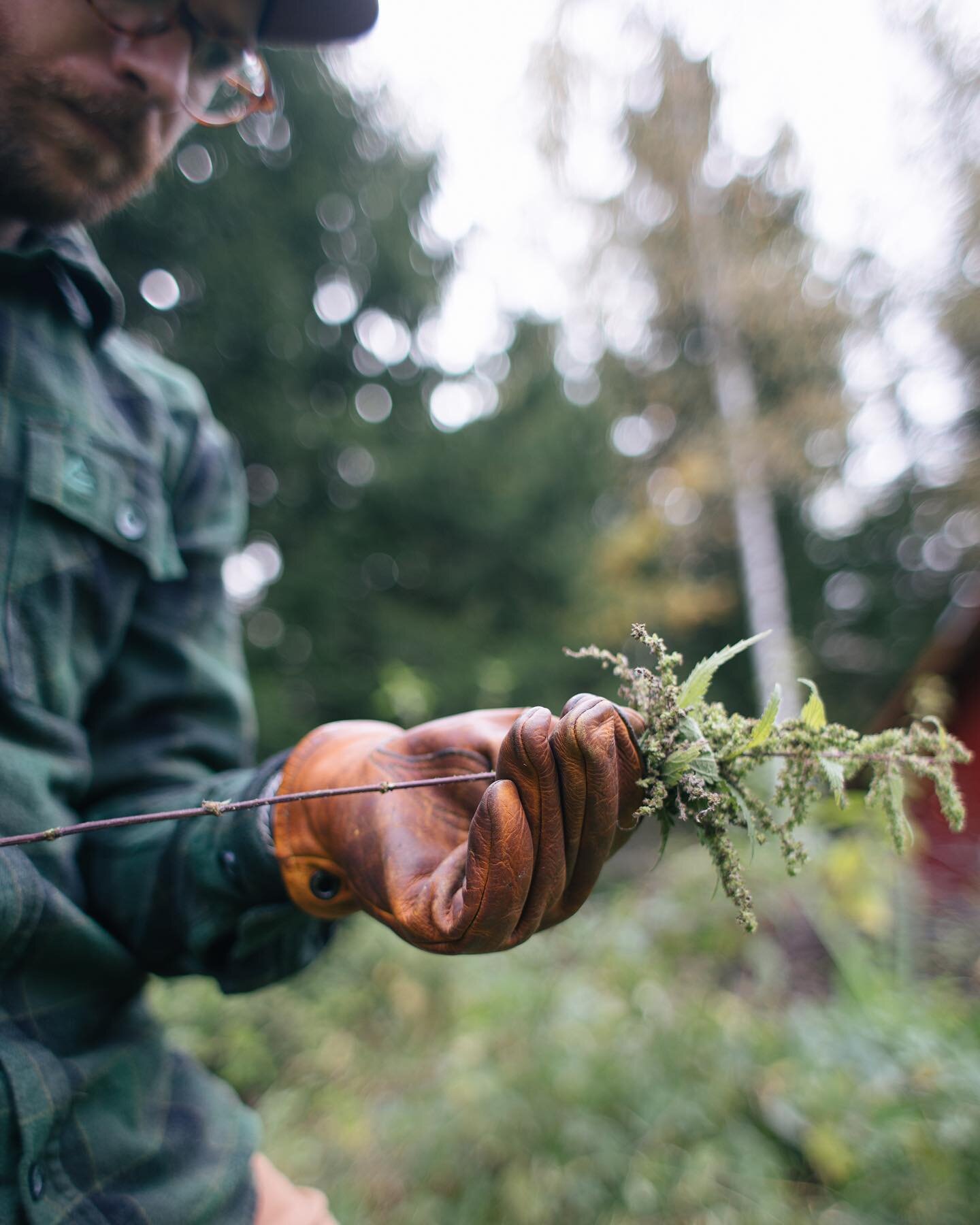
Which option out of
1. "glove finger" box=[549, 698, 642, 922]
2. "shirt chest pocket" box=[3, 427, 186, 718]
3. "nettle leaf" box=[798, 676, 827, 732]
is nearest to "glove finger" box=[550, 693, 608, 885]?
"glove finger" box=[549, 698, 642, 922]

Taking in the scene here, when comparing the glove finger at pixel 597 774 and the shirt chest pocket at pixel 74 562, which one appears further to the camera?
the shirt chest pocket at pixel 74 562

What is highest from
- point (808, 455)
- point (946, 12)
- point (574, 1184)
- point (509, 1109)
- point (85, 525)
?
point (946, 12)

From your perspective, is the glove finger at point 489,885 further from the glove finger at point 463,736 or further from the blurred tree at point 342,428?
the blurred tree at point 342,428

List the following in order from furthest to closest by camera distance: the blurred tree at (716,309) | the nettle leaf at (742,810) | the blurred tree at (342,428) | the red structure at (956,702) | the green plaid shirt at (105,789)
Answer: the blurred tree at (716,309)
the blurred tree at (342,428)
the red structure at (956,702)
the green plaid shirt at (105,789)
the nettle leaf at (742,810)

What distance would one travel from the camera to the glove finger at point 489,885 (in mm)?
956

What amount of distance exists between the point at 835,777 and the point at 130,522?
4.45 ft

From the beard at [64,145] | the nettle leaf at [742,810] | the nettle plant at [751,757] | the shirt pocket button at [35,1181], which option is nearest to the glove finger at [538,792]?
the nettle plant at [751,757]

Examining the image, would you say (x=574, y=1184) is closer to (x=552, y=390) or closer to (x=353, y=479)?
(x=353, y=479)

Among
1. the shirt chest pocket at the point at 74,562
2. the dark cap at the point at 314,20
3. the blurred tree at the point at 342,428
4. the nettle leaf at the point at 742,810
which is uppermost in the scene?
the blurred tree at the point at 342,428

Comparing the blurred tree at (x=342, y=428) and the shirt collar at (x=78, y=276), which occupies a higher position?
the blurred tree at (x=342, y=428)

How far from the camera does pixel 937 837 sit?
500 cm

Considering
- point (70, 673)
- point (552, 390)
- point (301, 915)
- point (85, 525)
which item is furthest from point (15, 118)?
point (552, 390)

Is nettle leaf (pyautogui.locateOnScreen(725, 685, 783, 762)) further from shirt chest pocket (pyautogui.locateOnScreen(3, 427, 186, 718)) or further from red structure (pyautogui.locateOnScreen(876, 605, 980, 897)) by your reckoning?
red structure (pyautogui.locateOnScreen(876, 605, 980, 897))

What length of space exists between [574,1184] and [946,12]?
491 inches
